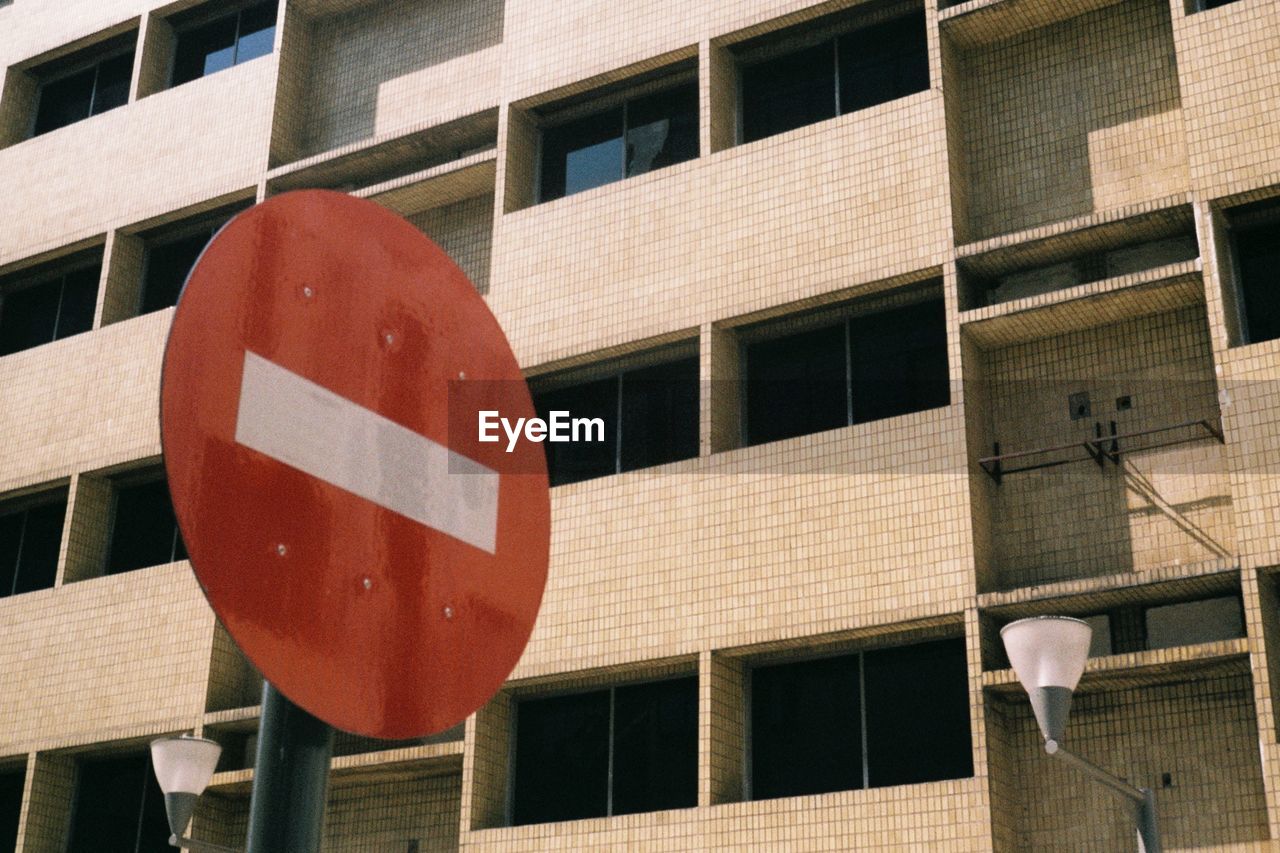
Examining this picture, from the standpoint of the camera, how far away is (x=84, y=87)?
65.4ft

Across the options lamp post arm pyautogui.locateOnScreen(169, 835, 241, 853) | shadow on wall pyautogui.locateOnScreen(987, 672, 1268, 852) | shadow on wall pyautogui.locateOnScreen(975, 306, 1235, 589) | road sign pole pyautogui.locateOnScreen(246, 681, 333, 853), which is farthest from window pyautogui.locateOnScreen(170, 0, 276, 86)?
road sign pole pyautogui.locateOnScreen(246, 681, 333, 853)

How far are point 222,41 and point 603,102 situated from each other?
5.91 meters

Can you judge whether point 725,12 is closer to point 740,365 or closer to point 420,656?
point 740,365

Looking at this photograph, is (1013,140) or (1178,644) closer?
(1178,644)

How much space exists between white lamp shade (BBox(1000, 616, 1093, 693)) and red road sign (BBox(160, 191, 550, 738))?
464cm

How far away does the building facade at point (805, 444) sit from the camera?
11.2 meters

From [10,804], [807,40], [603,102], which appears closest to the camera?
[807,40]

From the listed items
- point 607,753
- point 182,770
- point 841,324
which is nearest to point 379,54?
point 841,324

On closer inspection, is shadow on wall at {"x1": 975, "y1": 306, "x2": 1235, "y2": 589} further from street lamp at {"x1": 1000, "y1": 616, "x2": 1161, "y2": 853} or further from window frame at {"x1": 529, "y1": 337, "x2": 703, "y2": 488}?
street lamp at {"x1": 1000, "y1": 616, "x2": 1161, "y2": 853}

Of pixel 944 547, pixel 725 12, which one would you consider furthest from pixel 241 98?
pixel 944 547

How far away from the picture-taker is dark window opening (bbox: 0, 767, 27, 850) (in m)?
16.0

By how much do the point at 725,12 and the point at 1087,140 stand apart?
145 inches

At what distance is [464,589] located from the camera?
271 centimetres

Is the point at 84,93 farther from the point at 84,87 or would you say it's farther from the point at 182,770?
the point at 182,770
